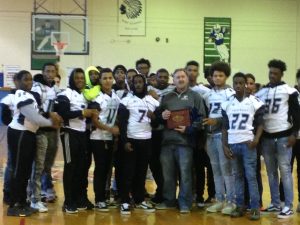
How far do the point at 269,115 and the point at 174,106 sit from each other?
118 centimetres

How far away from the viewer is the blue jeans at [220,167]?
570 cm

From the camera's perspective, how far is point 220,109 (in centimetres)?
576

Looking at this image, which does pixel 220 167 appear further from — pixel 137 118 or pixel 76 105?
pixel 76 105

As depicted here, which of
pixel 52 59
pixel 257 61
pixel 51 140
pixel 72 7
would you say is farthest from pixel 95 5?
pixel 51 140

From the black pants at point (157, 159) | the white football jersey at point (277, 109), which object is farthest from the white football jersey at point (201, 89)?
the white football jersey at point (277, 109)

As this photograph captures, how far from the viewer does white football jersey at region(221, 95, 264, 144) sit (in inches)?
216

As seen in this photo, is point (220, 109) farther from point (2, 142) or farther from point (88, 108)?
point (2, 142)

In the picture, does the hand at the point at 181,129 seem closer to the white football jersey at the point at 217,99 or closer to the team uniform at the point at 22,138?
the white football jersey at the point at 217,99

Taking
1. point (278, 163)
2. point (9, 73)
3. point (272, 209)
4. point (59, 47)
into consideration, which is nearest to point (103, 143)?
A: point (278, 163)

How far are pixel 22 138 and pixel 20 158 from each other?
0.24 metres

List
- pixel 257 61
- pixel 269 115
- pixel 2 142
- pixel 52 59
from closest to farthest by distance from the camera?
pixel 269 115
pixel 2 142
pixel 52 59
pixel 257 61

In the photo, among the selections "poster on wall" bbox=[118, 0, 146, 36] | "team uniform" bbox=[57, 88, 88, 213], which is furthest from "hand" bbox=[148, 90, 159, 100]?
"poster on wall" bbox=[118, 0, 146, 36]

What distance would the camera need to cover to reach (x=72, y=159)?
5.61m

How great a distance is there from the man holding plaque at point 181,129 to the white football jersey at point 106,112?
60cm
